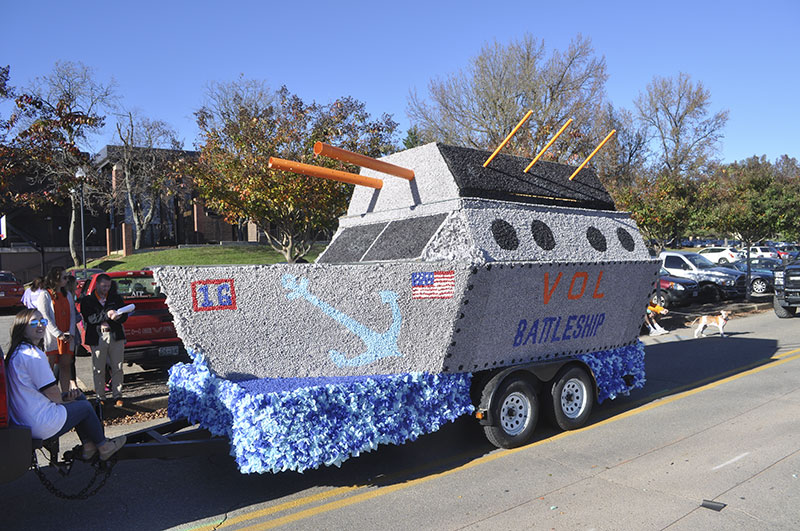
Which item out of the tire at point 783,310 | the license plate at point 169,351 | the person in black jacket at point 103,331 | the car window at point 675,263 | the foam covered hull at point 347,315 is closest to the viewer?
the foam covered hull at point 347,315

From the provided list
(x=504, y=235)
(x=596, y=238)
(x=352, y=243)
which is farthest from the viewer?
(x=352, y=243)

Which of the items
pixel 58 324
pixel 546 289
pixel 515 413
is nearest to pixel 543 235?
pixel 546 289

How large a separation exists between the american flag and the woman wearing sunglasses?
2.42 m

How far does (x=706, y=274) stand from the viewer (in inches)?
731

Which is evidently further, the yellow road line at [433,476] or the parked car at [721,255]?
the parked car at [721,255]

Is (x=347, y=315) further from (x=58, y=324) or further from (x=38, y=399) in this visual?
(x=58, y=324)

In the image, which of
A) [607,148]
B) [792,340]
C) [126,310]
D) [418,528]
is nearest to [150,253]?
[607,148]

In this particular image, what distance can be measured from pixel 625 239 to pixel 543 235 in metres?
1.39

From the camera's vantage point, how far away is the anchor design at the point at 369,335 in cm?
471

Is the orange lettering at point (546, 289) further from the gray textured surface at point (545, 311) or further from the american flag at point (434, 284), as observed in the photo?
the american flag at point (434, 284)

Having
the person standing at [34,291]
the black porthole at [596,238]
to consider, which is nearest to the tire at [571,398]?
the black porthole at [596,238]

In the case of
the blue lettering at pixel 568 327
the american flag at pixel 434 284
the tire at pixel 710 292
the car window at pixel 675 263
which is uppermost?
the american flag at pixel 434 284

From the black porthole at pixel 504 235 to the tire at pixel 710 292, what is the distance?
15202 millimetres

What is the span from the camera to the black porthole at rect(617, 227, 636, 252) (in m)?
6.58
